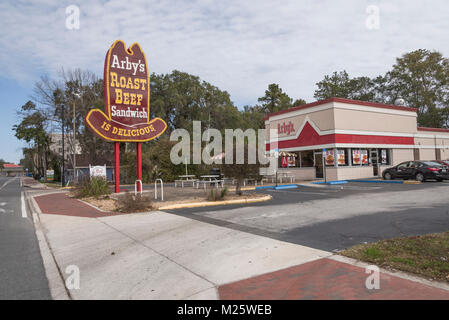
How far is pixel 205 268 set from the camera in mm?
4820

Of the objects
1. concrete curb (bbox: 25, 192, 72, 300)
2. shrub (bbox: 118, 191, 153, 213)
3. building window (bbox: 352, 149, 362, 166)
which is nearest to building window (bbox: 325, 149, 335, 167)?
building window (bbox: 352, 149, 362, 166)

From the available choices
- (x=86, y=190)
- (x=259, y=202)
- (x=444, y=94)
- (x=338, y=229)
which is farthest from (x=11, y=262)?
(x=444, y=94)

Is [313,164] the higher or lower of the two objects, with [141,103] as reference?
lower

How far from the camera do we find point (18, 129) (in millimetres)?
40406

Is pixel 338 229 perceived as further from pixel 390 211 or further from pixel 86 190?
pixel 86 190

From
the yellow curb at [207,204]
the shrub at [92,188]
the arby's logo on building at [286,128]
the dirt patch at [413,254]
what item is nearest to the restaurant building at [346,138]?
the arby's logo on building at [286,128]

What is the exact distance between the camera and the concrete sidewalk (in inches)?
152

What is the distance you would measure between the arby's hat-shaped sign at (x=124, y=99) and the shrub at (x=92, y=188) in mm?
2427

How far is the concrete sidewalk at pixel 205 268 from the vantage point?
3.85m

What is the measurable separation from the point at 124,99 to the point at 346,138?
56.4 feet

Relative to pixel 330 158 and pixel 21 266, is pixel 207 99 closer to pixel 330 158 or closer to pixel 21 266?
pixel 330 158

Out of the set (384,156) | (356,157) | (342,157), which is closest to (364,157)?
(356,157)
